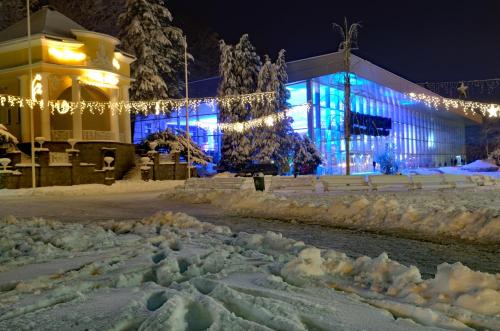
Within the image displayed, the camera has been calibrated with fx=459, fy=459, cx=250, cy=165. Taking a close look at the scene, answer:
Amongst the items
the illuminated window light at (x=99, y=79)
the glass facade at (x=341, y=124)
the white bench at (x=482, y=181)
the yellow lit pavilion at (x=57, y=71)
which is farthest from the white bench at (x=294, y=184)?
the illuminated window light at (x=99, y=79)

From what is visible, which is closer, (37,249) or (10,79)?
(37,249)

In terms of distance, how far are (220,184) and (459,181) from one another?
13.7 m

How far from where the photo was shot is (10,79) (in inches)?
1377

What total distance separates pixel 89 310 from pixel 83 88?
3718 centimetres

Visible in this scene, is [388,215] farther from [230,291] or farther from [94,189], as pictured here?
[94,189]

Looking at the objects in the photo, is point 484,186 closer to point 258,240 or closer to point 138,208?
point 138,208

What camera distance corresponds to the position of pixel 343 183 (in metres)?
24.6

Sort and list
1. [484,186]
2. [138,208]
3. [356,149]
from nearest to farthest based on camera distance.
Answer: [138,208] → [484,186] → [356,149]

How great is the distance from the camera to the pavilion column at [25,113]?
33.8 meters

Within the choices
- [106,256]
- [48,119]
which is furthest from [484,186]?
[48,119]

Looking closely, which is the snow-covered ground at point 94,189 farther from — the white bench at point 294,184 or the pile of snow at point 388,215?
the pile of snow at point 388,215

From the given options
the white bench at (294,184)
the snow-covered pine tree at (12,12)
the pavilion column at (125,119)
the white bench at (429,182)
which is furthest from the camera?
the snow-covered pine tree at (12,12)

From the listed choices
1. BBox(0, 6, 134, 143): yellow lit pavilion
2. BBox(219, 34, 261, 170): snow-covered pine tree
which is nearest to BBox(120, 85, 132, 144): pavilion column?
BBox(0, 6, 134, 143): yellow lit pavilion

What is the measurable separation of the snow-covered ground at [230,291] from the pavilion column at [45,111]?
27488 millimetres
